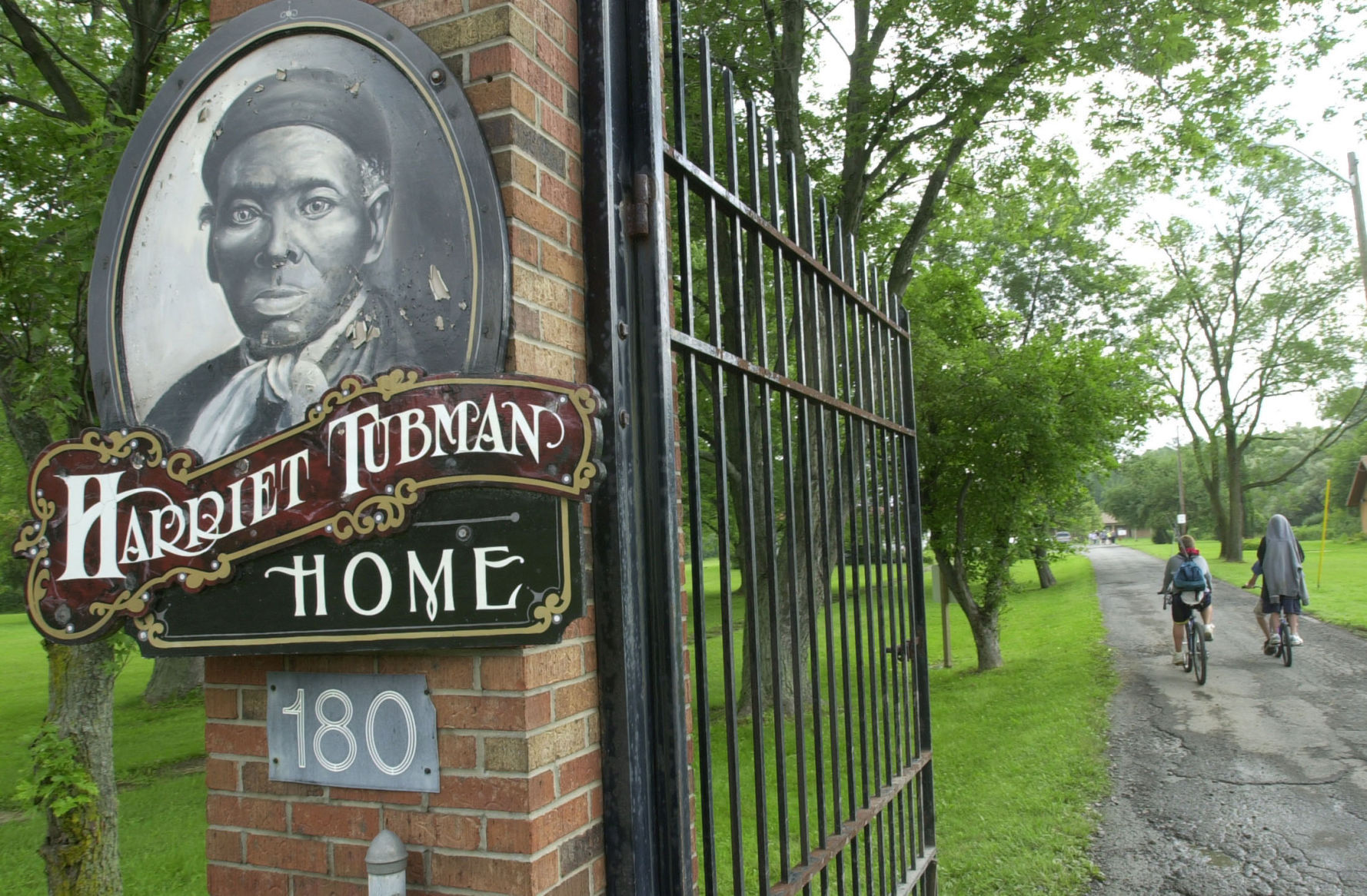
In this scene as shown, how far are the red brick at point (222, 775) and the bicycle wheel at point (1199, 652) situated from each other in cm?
1145

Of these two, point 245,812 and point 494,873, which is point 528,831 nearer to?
point 494,873

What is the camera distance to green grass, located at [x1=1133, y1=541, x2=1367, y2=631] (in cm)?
1689

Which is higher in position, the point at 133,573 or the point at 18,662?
the point at 133,573

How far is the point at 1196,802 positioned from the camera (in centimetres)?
699

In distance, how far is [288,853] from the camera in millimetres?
2043

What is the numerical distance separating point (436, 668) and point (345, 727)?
0.85 feet

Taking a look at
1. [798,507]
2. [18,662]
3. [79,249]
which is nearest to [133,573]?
[79,249]

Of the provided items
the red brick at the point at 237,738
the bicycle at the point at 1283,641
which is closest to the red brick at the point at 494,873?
the red brick at the point at 237,738

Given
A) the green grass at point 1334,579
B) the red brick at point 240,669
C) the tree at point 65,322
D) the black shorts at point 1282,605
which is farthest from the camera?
the green grass at point 1334,579

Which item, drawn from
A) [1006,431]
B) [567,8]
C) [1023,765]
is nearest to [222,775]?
[567,8]

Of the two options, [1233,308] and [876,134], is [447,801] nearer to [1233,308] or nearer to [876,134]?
[876,134]

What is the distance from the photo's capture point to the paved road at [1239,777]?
18.4ft

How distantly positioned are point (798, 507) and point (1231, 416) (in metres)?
33.8

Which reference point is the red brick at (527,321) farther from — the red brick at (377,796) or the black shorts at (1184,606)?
the black shorts at (1184,606)
